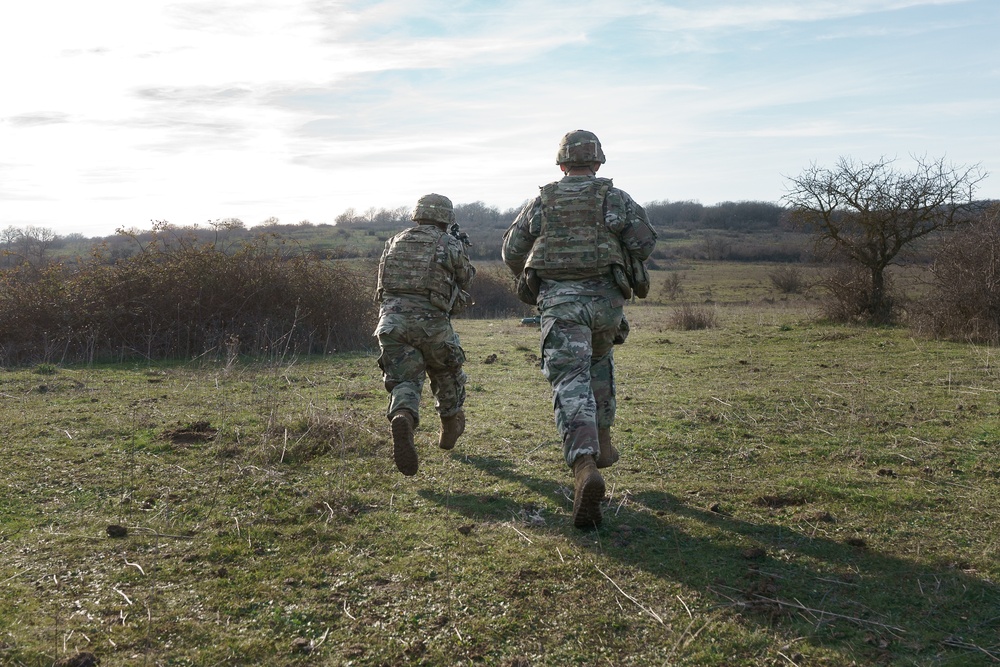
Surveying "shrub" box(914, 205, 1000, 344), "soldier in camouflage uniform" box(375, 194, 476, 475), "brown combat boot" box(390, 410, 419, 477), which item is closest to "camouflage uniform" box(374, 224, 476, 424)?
"soldier in camouflage uniform" box(375, 194, 476, 475)

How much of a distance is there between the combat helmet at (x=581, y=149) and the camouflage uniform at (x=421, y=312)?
1278 millimetres

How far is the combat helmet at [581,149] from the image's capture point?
529 centimetres

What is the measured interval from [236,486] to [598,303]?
286 cm

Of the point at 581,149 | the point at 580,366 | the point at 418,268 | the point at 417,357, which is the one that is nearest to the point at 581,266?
the point at 580,366

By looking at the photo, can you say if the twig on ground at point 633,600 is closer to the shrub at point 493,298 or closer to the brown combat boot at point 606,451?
the brown combat boot at point 606,451

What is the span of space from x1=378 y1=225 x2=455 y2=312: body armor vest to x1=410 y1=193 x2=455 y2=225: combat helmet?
162 mm

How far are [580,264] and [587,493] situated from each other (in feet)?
5.14

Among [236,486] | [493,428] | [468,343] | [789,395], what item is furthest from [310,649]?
[468,343]

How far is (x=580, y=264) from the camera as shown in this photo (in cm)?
505

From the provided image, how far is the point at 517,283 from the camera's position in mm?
5605

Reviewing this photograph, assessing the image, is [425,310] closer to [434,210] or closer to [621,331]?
[434,210]

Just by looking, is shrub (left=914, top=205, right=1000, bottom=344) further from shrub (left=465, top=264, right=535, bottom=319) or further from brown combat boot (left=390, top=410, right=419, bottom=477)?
shrub (left=465, top=264, right=535, bottom=319)

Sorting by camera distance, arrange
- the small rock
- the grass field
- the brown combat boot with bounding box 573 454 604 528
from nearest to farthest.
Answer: the grass field < the brown combat boot with bounding box 573 454 604 528 < the small rock

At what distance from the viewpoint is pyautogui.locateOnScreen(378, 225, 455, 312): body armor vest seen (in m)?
5.97
